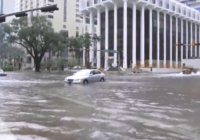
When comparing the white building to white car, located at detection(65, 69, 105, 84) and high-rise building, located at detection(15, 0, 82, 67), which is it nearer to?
high-rise building, located at detection(15, 0, 82, 67)

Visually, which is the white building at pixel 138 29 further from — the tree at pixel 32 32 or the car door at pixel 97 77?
the car door at pixel 97 77

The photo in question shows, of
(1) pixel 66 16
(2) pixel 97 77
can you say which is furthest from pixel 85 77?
(1) pixel 66 16

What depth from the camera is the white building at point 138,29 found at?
7988 centimetres

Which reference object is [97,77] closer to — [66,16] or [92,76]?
[92,76]

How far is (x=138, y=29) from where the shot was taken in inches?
3307

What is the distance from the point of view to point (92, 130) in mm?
6914

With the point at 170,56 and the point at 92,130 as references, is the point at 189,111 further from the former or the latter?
the point at 170,56

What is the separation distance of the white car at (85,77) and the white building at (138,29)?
51.2 metres

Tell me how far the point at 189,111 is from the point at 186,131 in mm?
3302

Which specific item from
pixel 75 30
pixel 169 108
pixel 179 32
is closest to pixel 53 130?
pixel 169 108

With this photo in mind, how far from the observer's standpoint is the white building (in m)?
79.9

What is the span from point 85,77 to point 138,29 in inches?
2441

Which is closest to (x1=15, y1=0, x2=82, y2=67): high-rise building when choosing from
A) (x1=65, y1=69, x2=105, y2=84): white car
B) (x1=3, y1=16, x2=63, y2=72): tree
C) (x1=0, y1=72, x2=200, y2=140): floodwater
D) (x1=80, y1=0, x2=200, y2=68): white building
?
(x1=80, y1=0, x2=200, y2=68): white building

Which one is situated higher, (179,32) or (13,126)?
(179,32)
